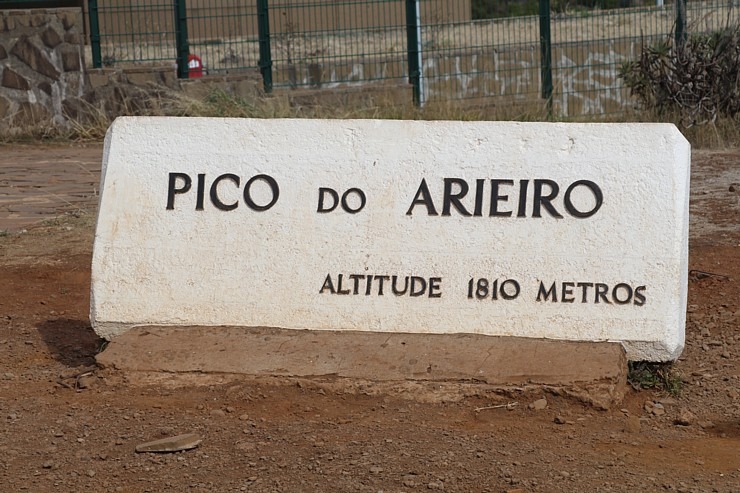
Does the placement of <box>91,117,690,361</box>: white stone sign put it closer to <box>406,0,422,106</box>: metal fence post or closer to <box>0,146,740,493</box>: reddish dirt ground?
<box>0,146,740,493</box>: reddish dirt ground

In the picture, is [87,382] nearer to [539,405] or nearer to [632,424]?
[539,405]

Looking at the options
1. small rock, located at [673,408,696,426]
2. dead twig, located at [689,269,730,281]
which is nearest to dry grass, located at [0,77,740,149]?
dead twig, located at [689,269,730,281]

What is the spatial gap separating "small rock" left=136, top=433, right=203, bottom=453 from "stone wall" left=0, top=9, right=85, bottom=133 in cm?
889

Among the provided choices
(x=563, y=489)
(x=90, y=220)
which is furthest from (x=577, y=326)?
(x=90, y=220)

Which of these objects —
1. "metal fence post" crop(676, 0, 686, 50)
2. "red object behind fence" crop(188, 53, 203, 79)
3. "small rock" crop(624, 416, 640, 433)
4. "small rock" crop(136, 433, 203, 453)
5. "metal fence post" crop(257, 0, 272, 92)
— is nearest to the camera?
"small rock" crop(136, 433, 203, 453)

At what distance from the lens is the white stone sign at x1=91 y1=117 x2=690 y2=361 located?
472cm

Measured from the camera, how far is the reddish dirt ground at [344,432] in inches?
147

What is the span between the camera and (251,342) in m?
4.79

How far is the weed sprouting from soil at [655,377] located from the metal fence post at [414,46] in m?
9.07

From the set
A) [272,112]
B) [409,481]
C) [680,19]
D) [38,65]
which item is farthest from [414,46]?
[409,481]

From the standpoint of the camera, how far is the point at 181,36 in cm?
1297

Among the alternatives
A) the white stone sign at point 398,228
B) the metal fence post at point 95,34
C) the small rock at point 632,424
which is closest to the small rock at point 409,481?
the small rock at point 632,424

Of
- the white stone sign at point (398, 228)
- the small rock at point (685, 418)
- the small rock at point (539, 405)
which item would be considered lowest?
the small rock at point (685, 418)

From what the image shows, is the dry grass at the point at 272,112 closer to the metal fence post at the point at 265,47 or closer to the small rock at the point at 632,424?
the metal fence post at the point at 265,47
